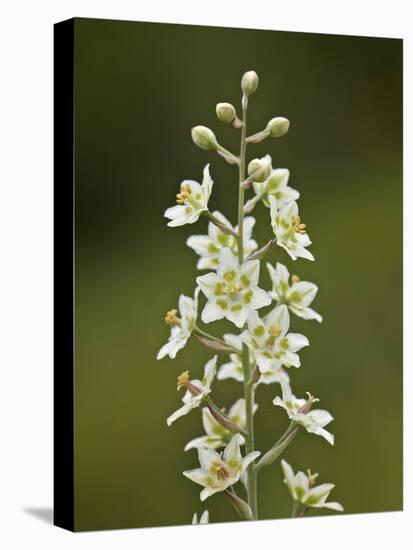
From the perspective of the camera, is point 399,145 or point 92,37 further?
point 399,145

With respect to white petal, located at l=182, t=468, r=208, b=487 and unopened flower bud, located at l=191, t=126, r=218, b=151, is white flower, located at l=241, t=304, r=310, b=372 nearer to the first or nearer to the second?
white petal, located at l=182, t=468, r=208, b=487

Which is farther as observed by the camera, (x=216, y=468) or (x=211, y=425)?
(x=211, y=425)

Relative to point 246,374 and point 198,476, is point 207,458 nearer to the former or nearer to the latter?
point 198,476

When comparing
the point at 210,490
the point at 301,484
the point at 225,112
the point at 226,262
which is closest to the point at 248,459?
the point at 210,490

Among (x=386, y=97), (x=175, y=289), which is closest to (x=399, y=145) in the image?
(x=386, y=97)

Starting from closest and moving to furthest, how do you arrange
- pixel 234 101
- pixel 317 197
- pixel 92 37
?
1. pixel 92 37
2. pixel 234 101
3. pixel 317 197

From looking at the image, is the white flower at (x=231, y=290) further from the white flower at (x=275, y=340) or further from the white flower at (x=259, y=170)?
the white flower at (x=259, y=170)

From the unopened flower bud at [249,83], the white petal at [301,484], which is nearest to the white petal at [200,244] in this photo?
the unopened flower bud at [249,83]

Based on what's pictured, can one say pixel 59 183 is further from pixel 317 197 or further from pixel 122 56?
pixel 317 197
